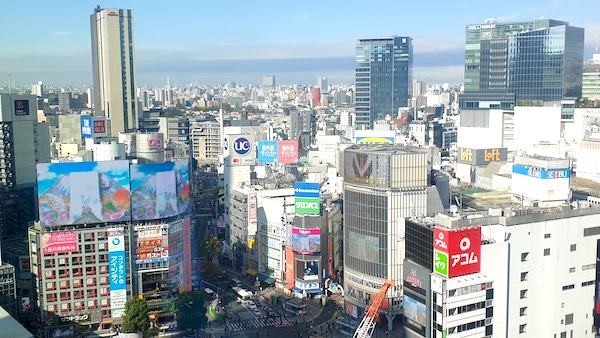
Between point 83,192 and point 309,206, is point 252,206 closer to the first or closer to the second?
point 309,206

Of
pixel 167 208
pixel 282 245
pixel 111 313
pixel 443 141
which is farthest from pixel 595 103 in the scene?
pixel 111 313

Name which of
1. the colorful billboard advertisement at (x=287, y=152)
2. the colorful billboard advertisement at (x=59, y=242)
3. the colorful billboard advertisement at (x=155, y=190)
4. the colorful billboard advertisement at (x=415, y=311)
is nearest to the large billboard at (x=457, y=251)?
the colorful billboard advertisement at (x=415, y=311)

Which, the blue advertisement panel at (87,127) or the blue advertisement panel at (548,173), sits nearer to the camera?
the blue advertisement panel at (548,173)

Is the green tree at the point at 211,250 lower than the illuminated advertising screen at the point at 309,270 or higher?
lower

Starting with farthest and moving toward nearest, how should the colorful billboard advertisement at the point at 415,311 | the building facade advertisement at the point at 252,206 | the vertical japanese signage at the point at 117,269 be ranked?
the building facade advertisement at the point at 252,206
the vertical japanese signage at the point at 117,269
the colorful billboard advertisement at the point at 415,311

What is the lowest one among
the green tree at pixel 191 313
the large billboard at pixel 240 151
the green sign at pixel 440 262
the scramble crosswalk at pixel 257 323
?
the scramble crosswalk at pixel 257 323

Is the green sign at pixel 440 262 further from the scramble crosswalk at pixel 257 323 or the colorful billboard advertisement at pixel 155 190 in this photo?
the colorful billboard advertisement at pixel 155 190

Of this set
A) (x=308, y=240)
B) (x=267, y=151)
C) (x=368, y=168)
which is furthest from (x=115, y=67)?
(x=368, y=168)
